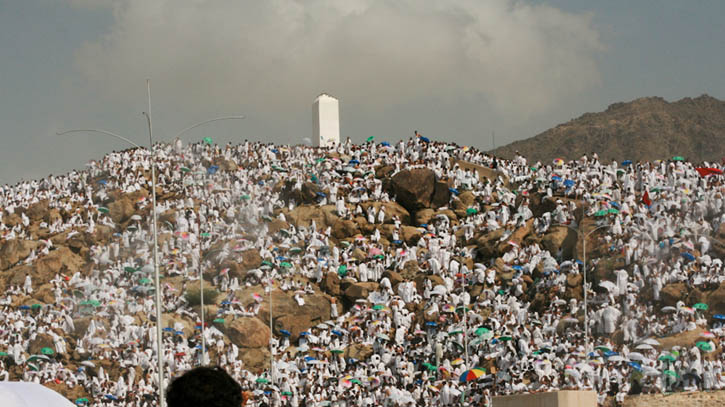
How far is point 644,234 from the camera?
45.9 m

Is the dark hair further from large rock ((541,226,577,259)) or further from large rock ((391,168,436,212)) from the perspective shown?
large rock ((391,168,436,212))

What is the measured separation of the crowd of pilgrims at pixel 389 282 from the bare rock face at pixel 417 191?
1010 millimetres

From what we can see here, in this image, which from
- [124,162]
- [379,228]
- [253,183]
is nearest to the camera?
[379,228]

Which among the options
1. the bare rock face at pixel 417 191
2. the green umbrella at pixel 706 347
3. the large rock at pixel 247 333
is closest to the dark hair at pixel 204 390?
the green umbrella at pixel 706 347

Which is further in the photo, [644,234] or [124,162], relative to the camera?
[124,162]

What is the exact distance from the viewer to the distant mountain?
552 feet

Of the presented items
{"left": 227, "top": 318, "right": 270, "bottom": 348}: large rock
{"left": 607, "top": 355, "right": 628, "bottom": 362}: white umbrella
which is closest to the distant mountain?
{"left": 227, "top": 318, "right": 270, "bottom": 348}: large rock

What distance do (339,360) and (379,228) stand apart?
14.5 m

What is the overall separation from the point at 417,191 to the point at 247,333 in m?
16.6

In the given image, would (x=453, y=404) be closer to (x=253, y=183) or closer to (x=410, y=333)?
(x=410, y=333)

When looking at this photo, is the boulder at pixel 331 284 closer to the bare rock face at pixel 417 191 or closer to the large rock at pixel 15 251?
the bare rock face at pixel 417 191

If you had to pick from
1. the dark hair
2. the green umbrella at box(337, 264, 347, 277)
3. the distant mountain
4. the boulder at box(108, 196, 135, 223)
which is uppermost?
the distant mountain

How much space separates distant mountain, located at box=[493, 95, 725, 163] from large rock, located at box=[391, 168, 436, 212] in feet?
350

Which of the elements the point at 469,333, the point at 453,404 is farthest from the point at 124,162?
the point at 453,404
